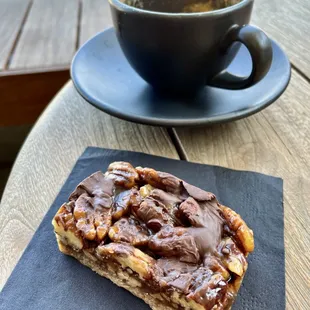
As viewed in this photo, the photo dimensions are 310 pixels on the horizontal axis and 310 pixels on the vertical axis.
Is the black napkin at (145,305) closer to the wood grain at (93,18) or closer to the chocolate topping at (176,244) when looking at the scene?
the chocolate topping at (176,244)

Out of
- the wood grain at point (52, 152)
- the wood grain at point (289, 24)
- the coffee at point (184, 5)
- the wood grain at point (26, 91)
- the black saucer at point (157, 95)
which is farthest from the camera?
the wood grain at point (26, 91)

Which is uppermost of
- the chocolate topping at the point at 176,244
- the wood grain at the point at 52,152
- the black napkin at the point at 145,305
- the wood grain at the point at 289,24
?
the wood grain at the point at 289,24

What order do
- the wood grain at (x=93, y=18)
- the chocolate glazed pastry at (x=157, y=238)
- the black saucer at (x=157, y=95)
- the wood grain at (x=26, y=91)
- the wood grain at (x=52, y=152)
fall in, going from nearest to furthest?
the chocolate glazed pastry at (x=157, y=238), the wood grain at (x=52, y=152), the black saucer at (x=157, y=95), the wood grain at (x=26, y=91), the wood grain at (x=93, y=18)

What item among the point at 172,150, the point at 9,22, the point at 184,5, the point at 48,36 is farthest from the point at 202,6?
the point at 9,22

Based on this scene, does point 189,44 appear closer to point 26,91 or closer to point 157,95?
point 157,95

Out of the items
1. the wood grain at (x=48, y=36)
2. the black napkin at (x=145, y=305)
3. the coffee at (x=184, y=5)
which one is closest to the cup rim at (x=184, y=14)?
the coffee at (x=184, y=5)

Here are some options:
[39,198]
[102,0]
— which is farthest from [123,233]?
[102,0]

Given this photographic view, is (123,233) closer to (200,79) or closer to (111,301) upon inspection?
(111,301)
